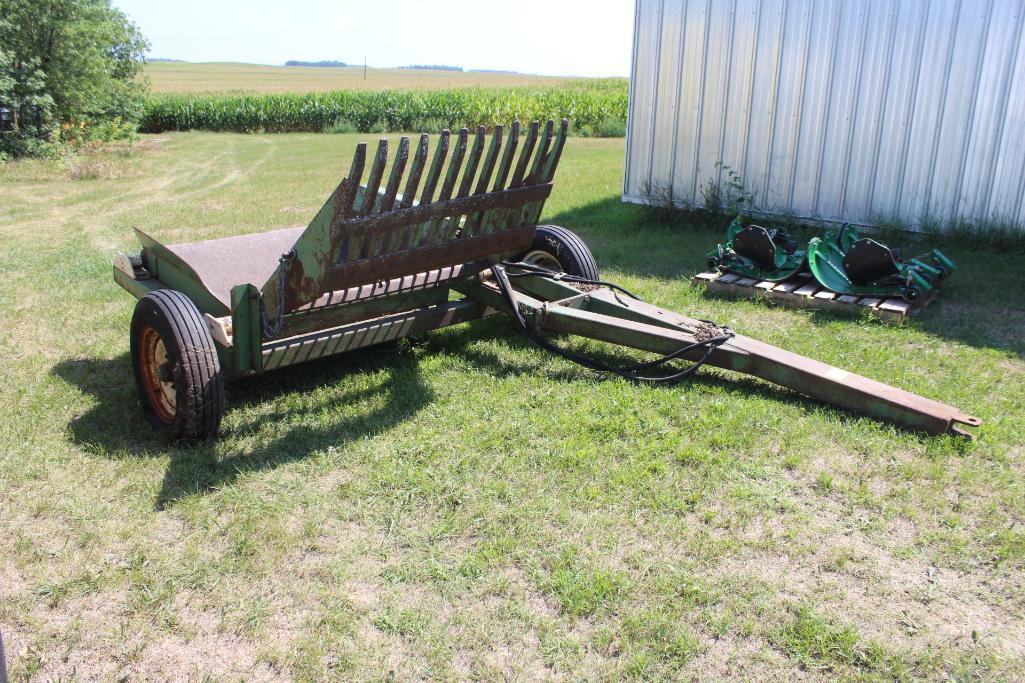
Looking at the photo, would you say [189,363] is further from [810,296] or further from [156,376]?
[810,296]

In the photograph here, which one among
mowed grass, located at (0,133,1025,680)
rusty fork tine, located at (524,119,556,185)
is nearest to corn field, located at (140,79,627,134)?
mowed grass, located at (0,133,1025,680)

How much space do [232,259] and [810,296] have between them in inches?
175

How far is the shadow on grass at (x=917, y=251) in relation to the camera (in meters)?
6.06

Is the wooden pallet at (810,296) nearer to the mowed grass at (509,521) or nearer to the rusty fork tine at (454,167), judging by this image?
the mowed grass at (509,521)

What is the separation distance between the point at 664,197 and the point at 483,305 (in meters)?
5.27

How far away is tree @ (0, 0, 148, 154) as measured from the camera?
1727 cm

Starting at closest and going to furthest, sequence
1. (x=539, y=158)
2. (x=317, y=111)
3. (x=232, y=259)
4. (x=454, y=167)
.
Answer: (x=454, y=167) → (x=539, y=158) → (x=232, y=259) → (x=317, y=111)

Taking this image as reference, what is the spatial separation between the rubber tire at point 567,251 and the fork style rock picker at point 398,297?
0.39 meters

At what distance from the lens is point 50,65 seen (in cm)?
1869

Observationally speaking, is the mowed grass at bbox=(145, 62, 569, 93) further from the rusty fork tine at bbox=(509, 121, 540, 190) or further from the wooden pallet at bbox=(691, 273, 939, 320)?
the rusty fork tine at bbox=(509, 121, 540, 190)

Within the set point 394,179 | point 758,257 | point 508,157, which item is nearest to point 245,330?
point 394,179

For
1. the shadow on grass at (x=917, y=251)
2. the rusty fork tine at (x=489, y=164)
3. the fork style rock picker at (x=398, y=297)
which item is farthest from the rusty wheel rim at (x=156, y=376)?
the shadow on grass at (x=917, y=251)

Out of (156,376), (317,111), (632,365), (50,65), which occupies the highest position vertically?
(50,65)

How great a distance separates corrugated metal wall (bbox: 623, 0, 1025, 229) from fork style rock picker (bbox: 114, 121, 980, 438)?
4647 mm
